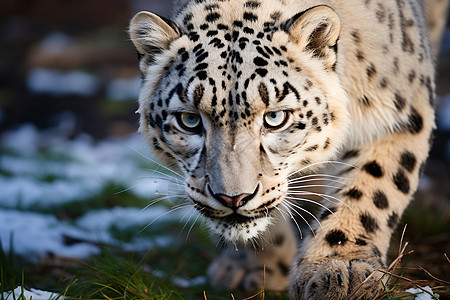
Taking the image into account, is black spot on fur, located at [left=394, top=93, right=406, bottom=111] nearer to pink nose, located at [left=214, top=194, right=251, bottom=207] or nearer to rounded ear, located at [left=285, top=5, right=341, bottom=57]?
rounded ear, located at [left=285, top=5, right=341, bottom=57]

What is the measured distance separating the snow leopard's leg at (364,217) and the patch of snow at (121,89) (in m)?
9.19

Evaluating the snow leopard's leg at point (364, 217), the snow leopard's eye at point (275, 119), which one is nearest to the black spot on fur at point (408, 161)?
the snow leopard's leg at point (364, 217)

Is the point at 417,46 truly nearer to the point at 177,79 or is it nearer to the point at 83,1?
the point at 177,79

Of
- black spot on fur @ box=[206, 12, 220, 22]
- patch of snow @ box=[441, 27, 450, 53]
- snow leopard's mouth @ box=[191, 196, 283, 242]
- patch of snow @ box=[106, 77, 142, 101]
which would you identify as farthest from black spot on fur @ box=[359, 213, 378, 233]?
patch of snow @ box=[441, 27, 450, 53]

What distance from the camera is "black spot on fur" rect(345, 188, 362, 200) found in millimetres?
3754

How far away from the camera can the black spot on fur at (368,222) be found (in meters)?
3.63

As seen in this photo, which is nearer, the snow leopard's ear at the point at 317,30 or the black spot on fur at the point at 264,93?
the black spot on fur at the point at 264,93

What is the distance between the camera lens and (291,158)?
3545 millimetres

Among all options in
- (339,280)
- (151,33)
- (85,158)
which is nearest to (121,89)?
(85,158)

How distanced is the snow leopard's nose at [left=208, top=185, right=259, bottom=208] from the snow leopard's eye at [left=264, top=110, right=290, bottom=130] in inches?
16.4

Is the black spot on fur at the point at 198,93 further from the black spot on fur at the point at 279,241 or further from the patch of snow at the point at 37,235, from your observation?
the black spot on fur at the point at 279,241

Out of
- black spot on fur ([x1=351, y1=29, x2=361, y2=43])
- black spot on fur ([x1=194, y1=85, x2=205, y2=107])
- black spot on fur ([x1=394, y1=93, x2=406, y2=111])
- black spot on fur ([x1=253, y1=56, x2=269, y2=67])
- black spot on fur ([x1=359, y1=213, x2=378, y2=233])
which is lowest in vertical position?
black spot on fur ([x1=359, y1=213, x2=378, y2=233])

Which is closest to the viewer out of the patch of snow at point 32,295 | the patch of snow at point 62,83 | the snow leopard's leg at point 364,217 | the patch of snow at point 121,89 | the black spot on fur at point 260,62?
the patch of snow at point 32,295

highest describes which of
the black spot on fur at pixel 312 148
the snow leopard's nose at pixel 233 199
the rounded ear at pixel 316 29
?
the rounded ear at pixel 316 29
